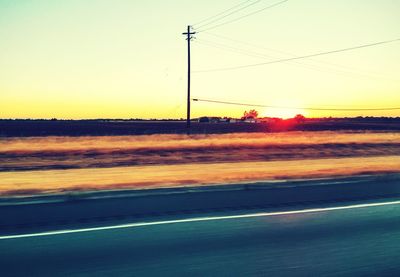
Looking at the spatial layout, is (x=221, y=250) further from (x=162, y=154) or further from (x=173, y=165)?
(x=162, y=154)

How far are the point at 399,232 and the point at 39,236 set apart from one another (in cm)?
544

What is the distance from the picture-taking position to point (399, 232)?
666 centimetres

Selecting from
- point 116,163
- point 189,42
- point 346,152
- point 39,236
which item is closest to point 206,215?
point 39,236

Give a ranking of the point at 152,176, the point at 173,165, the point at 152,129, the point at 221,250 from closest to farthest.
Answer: the point at 221,250 < the point at 152,176 < the point at 173,165 < the point at 152,129

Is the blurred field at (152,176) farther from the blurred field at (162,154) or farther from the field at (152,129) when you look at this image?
the field at (152,129)

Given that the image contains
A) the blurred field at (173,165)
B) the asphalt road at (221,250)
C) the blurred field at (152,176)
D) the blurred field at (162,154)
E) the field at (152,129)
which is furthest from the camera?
the field at (152,129)

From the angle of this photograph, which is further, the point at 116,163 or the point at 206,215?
the point at 116,163

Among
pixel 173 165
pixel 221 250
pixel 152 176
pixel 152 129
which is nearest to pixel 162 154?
pixel 173 165

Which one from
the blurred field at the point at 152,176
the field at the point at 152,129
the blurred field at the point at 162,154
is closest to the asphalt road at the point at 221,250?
the blurred field at the point at 152,176

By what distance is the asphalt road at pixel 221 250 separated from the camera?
4.91 metres

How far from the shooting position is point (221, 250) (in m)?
5.66

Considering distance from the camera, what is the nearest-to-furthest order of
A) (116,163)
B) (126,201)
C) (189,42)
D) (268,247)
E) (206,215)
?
(268,247), (206,215), (126,201), (116,163), (189,42)

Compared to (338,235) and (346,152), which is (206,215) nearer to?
(338,235)

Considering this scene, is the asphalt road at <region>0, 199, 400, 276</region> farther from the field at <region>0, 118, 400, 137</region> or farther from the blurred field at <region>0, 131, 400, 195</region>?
the field at <region>0, 118, 400, 137</region>
